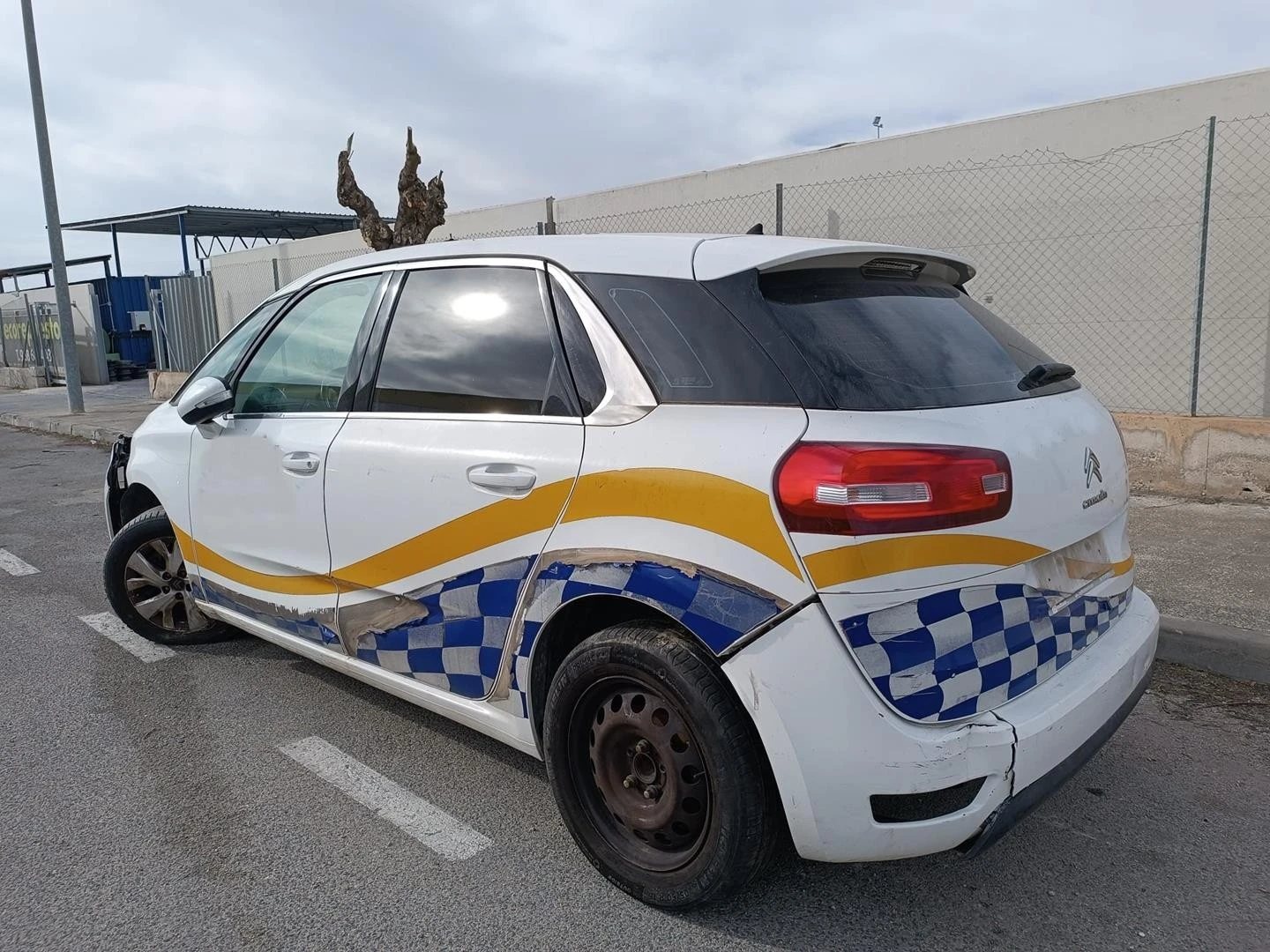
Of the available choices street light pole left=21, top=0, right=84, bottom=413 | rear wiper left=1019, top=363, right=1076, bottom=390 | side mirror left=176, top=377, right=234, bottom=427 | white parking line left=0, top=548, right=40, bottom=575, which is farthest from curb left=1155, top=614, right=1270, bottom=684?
street light pole left=21, top=0, right=84, bottom=413

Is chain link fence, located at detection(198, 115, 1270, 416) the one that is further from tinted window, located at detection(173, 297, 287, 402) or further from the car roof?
the car roof

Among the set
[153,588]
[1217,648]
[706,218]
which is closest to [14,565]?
[153,588]

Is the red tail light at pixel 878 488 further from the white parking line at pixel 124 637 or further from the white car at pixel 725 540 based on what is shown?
the white parking line at pixel 124 637

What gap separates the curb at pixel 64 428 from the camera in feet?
43.1

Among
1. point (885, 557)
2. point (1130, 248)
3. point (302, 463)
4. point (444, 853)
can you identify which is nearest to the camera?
point (885, 557)

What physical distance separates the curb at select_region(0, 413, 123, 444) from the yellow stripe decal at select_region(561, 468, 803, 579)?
12146mm

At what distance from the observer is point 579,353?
2602mm

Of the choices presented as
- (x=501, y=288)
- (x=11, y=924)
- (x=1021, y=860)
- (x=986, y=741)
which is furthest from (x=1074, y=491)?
(x=11, y=924)

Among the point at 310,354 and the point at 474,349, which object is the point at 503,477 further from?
the point at 310,354

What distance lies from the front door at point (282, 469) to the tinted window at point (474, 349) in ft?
0.77

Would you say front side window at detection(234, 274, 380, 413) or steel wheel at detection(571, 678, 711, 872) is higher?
front side window at detection(234, 274, 380, 413)

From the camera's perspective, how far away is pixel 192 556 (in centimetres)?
399

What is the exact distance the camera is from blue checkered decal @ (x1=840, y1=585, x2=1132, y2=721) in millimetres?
2018

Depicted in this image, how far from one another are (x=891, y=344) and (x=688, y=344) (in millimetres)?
515
